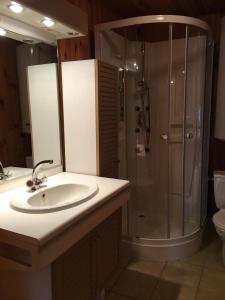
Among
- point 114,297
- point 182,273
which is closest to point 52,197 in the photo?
point 114,297

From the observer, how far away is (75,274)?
1438 mm

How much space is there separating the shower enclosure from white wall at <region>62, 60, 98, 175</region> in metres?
0.46

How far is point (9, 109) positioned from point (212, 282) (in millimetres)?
2022

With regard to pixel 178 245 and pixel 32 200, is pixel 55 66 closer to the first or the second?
pixel 32 200

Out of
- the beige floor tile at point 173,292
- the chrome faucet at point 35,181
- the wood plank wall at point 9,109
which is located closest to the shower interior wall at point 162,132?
the beige floor tile at point 173,292

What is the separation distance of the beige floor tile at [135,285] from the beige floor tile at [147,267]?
4 cm

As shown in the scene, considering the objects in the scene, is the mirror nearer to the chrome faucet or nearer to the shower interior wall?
the chrome faucet

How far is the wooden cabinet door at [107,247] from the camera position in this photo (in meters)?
1.66

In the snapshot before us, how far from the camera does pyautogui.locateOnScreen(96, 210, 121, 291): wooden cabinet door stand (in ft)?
5.46

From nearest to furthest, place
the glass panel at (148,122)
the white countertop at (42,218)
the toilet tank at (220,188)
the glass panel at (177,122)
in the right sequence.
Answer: the white countertop at (42,218) < the toilet tank at (220,188) < the glass panel at (177,122) < the glass panel at (148,122)

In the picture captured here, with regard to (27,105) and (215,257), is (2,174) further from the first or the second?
(215,257)

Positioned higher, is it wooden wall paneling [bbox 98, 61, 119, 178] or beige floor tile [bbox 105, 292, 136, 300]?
wooden wall paneling [bbox 98, 61, 119, 178]

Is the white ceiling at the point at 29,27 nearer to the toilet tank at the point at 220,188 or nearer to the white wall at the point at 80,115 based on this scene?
the white wall at the point at 80,115

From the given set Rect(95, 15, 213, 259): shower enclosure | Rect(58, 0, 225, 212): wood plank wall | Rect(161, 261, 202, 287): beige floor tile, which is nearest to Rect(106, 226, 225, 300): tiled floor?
Rect(161, 261, 202, 287): beige floor tile
